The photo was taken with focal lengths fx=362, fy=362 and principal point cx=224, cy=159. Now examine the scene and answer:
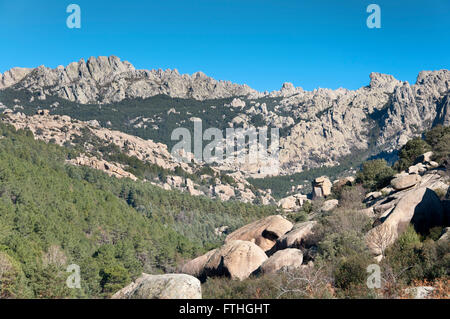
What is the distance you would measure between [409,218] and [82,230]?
6198cm

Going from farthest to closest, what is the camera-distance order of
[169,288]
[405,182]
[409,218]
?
[405,182], [409,218], [169,288]

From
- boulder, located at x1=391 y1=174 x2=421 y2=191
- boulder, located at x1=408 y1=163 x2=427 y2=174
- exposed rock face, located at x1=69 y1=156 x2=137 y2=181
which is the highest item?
exposed rock face, located at x1=69 y1=156 x2=137 y2=181

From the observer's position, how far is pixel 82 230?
228 ft

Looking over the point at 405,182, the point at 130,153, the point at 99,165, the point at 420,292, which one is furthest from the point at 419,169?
the point at 130,153

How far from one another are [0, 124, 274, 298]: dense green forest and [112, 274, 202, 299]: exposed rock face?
18727mm

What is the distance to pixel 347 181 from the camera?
5972 cm

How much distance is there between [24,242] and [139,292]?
4210cm

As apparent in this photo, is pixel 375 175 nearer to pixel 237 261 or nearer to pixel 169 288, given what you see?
pixel 237 261

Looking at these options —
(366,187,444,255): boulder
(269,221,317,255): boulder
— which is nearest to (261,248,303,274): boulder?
(269,221,317,255): boulder

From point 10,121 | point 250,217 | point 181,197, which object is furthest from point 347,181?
point 10,121

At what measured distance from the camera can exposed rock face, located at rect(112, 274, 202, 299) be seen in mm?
13656

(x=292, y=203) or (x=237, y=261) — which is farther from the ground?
(x=237, y=261)

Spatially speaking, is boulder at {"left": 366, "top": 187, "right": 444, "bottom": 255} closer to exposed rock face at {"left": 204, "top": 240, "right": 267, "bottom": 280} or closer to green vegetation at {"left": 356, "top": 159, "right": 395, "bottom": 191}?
exposed rock face at {"left": 204, "top": 240, "right": 267, "bottom": 280}
